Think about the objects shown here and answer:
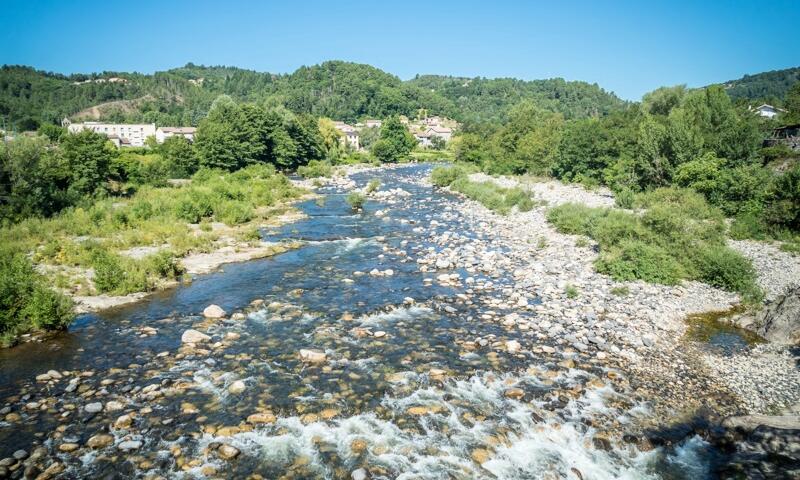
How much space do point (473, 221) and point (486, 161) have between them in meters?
36.6

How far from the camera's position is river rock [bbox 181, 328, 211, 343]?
14.0 m

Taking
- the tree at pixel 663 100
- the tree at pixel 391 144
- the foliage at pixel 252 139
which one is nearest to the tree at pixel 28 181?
the foliage at pixel 252 139

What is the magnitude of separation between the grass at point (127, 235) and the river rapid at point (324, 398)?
68.7 inches

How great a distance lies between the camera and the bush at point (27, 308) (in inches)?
547

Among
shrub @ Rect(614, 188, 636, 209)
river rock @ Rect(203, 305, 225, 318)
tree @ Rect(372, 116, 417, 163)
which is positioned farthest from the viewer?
tree @ Rect(372, 116, 417, 163)

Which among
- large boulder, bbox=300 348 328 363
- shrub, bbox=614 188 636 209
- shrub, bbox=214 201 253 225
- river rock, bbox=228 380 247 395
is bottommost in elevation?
river rock, bbox=228 380 247 395

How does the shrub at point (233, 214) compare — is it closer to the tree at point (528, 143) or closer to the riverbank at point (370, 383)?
the riverbank at point (370, 383)

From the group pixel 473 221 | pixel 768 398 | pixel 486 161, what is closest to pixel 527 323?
pixel 768 398

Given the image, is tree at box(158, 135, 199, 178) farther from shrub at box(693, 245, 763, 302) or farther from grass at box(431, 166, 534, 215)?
shrub at box(693, 245, 763, 302)

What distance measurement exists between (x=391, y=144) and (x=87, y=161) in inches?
2458

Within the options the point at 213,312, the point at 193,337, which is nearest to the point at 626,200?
the point at 213,312

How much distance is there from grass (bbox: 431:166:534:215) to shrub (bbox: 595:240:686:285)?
1663cm

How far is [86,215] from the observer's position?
27.9 m

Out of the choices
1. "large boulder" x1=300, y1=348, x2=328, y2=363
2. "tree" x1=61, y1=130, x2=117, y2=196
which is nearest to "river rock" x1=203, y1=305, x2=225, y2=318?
"large boulder" x1=300, y1=348, x2=328, y2=363
